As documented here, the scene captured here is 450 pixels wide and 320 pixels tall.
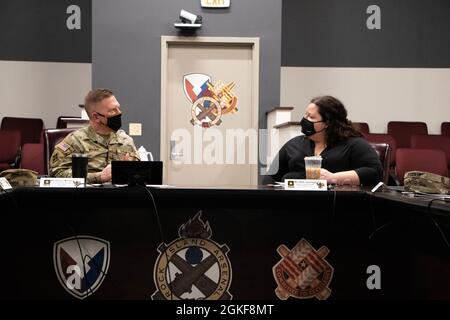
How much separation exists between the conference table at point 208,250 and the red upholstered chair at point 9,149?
12.7 feet

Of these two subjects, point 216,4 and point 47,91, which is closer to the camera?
point 216,4

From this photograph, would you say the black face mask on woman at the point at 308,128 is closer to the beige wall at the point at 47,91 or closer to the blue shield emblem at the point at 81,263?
the blue shield emblem at the point at 81,263

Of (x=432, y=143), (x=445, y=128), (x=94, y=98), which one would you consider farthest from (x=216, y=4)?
(x=445, y=128)

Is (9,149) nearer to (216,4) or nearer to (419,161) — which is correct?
(216,4)

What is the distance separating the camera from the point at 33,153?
470cm

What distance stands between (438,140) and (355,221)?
14.8 feet

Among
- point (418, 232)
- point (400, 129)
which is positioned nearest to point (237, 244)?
point (418, 232)

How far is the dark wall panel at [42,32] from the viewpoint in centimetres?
706

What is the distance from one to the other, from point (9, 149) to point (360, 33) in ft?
15.5

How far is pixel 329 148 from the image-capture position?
113 inches

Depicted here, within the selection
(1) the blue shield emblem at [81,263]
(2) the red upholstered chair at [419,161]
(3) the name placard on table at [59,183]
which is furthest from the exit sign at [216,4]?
(1) the blue shield emblem at [81,263]

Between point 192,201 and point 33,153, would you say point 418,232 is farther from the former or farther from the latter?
point 33,153

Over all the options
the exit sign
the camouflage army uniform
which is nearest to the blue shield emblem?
the camouflage army uniform

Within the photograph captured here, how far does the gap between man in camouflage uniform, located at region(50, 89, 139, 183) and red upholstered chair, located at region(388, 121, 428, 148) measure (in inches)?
183
